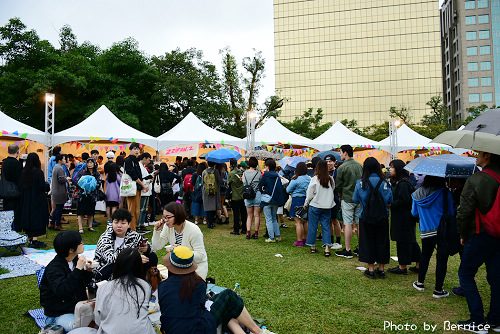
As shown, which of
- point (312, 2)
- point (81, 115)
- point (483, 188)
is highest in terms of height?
point (312, 2)

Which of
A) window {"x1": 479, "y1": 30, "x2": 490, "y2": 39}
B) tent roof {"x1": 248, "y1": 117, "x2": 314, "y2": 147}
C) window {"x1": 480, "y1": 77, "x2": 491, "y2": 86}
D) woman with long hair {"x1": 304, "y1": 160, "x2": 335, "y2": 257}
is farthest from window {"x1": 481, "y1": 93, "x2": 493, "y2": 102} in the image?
woman with long hair {"x1": 304, "y1": 160, "x2": 335, "y2": 257}

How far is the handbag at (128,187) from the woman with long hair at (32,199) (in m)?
1.36

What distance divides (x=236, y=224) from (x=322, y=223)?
2615 mm

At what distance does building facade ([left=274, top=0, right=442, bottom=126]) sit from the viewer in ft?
211

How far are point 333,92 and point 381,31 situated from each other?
14.6 meters

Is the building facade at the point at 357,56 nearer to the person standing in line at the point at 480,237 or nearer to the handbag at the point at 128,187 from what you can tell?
the handbag at the point at 128,187

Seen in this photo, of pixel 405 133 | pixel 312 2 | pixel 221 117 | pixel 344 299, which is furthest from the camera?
pixel 312 2

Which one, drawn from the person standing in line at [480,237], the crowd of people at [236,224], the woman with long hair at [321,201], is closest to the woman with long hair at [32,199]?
the crowd of people at [236,224]

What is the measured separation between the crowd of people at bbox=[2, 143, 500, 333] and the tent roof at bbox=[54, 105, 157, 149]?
2.91 metres

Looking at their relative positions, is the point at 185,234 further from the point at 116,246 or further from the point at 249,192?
the point at 249,192

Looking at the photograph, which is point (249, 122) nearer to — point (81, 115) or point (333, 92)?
point (81, 115)

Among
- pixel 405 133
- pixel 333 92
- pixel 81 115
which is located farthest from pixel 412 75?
pixel 81 115

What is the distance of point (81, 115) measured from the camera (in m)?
21.9

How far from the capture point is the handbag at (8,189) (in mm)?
6286
